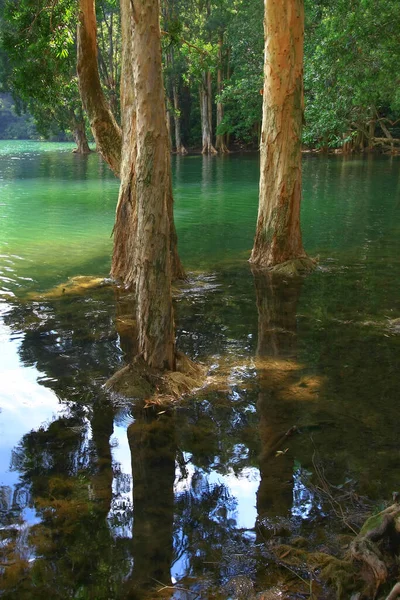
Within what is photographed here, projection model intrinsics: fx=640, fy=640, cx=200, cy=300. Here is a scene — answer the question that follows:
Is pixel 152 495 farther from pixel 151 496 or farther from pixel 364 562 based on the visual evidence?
pixel 364 562

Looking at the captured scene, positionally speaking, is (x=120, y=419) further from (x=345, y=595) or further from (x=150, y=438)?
(x=345, y=595)

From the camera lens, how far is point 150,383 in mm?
6750

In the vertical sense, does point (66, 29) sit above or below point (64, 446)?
above

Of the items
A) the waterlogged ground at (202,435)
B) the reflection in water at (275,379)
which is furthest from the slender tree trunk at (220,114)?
the waterlogged ground at (202,435)

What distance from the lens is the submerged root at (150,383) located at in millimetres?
6621

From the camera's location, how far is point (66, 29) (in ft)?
35.4

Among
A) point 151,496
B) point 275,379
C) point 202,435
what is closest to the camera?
point 151,496

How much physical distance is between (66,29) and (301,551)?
9.55 meters

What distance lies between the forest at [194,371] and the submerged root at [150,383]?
2 cm

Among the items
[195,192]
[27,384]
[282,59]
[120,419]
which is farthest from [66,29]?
[195,192]

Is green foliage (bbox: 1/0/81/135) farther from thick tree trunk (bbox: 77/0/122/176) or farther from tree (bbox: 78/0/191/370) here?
tree (bbox: 78/0/191/370)

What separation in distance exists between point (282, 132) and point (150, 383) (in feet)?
21.4

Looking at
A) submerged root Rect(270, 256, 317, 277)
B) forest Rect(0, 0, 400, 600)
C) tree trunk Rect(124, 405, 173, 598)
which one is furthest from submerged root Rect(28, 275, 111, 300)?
tree trunk Rect(124, 405, 173, 598)

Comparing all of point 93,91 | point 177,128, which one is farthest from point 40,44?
point 177,128
